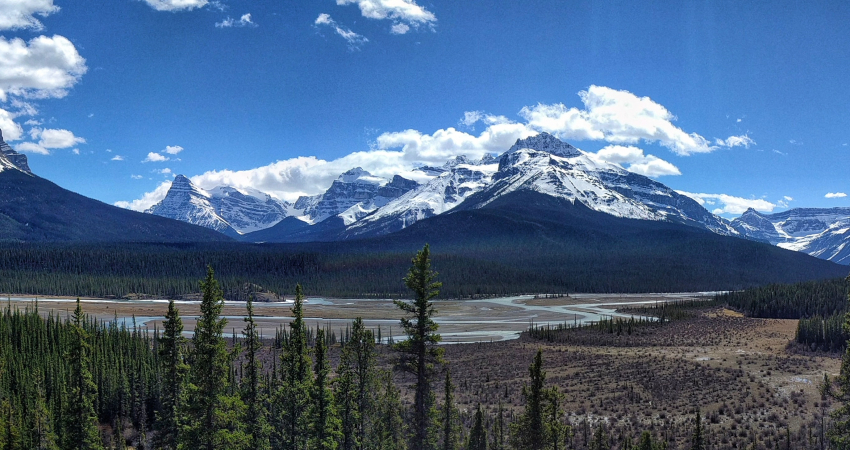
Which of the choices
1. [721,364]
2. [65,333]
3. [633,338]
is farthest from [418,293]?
[633,338]

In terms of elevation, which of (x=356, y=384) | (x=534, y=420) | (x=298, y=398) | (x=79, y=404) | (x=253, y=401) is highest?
(x=356, y=384)

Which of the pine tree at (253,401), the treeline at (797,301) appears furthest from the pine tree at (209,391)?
the treeline at (797,301)

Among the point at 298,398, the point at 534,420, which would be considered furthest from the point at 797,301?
the point at 298,398

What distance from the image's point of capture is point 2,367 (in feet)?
215

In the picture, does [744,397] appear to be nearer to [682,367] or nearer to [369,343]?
[682,367]

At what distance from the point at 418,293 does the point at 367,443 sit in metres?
10.2

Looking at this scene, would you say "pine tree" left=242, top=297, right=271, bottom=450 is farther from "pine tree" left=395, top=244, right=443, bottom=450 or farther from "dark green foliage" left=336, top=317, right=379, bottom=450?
"pine tree" left=395, top=244, right=443, bottom=450

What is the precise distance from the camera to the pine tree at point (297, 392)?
26.9 m

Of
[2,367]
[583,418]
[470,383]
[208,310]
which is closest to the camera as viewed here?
[208,310]

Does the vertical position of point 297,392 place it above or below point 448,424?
above

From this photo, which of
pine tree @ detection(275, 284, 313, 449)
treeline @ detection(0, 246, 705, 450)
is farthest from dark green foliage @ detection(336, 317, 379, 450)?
pine tree @ detection(275, 284, 313, 449)

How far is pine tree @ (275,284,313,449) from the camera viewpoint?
88.3 ft

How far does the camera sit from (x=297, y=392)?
2672 centimetres

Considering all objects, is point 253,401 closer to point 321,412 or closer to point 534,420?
point 321,412
